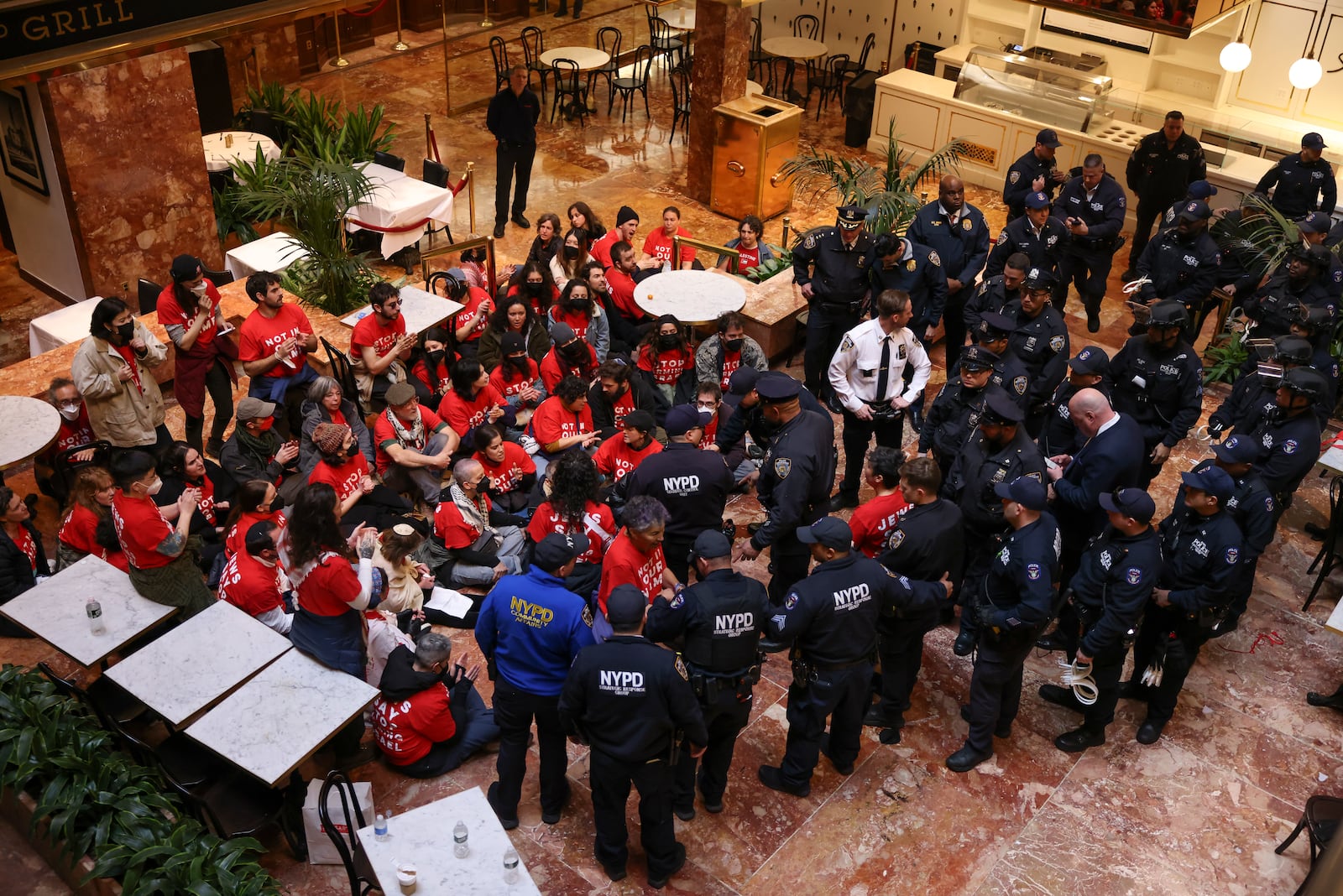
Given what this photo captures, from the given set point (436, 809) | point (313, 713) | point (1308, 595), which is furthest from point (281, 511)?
point (1308, 595)

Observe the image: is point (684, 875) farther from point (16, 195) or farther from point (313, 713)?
point (16, 195)

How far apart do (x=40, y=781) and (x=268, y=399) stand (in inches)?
130

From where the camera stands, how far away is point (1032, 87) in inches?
499

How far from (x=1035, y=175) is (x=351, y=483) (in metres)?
6.30

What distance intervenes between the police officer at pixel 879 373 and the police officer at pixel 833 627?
202 centimetres

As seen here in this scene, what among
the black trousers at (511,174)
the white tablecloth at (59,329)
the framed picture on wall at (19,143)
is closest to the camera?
the white tablecloth at (59,329)

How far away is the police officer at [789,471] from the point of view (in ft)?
20.7

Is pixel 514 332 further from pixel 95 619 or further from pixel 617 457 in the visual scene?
pixel 95 619

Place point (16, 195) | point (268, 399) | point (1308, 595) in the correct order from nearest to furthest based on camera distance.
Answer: point (1308, 595), point (268, 399), point (16, 195)

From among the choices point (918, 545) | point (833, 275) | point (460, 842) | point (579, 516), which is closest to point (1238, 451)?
point (918, 545)

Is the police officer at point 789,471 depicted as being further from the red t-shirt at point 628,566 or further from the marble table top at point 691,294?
the marble table top at point 691,294

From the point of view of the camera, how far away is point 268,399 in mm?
7832

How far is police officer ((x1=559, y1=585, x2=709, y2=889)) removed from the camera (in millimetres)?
4703

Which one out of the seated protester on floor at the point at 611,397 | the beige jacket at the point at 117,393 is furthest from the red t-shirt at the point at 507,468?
the beige jacket at the point at 117,393
